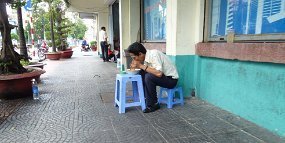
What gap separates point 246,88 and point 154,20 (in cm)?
366

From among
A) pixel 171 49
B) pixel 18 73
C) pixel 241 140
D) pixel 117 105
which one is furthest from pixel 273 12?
pixel 18 73

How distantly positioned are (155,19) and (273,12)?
363cm

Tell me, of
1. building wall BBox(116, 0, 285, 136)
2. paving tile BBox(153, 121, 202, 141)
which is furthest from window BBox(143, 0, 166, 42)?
paving tile BBox(153, 121, 202, 141)

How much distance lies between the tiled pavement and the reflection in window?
4.37ft

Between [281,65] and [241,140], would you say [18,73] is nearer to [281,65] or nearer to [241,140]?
[241,140]

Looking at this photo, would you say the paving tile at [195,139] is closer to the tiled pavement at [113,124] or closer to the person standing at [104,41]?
the tiled pavement at [113,124]

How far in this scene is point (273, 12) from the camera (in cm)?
295

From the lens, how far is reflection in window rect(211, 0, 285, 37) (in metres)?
2.91

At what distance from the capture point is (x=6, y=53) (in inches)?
206

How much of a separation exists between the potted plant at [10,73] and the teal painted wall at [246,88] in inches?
130

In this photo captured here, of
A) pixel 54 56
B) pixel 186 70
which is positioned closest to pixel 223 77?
pixel 186 70

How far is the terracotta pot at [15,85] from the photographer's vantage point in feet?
15.5

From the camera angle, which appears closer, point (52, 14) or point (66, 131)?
point (66, 131)

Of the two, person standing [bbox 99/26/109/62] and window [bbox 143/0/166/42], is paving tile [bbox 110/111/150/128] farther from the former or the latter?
person standing [bbox 99/26/109/62]
